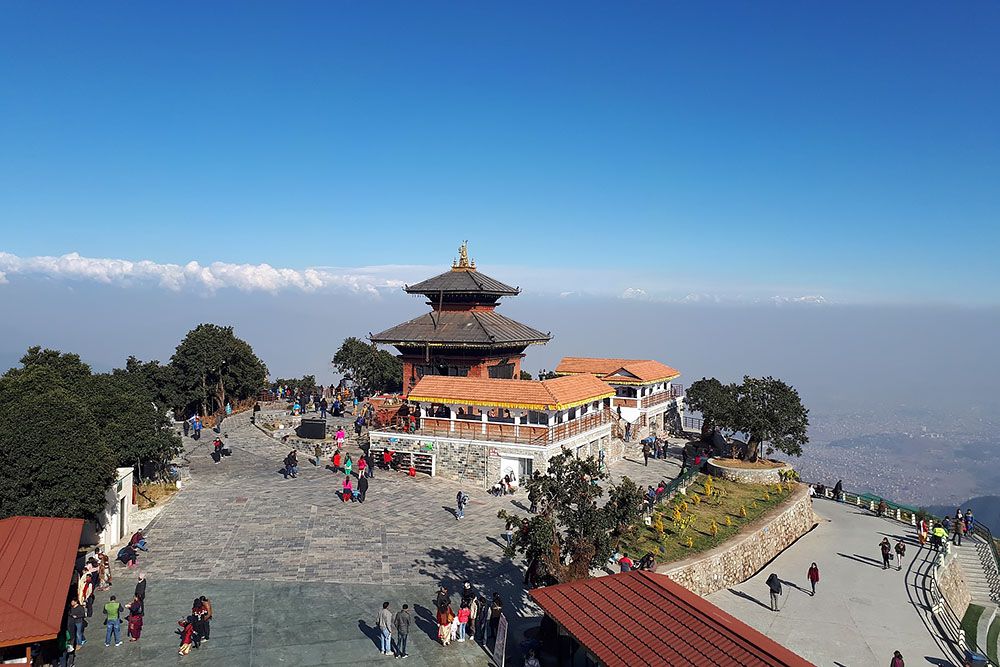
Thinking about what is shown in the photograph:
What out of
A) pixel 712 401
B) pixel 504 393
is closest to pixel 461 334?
pixel 504 393

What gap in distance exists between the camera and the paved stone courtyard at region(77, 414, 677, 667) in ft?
53.3

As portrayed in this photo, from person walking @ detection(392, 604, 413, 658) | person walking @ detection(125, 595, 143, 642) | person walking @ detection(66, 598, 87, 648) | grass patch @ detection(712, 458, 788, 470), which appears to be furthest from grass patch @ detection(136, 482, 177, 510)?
grass patch @ detection(712, 458, 788, 470)

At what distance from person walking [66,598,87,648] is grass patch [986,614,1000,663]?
2970 cm

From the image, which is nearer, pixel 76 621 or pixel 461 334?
pixel 76 621

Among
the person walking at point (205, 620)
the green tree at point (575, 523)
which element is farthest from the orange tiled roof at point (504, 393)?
the person walking at point (205, 620)

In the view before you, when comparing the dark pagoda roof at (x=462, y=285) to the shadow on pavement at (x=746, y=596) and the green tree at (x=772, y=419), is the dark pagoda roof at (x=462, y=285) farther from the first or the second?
the shadow on pavement at (x=746, y=596)

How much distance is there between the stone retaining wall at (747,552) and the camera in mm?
25000

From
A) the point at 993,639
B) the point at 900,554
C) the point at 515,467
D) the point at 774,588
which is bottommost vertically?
the point at 993,639

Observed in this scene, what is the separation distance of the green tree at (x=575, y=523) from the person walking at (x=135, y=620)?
9043mm

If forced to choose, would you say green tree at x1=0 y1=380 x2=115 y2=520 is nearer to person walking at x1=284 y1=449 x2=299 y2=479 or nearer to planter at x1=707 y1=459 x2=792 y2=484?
person walking at x1=284 y1=449 x2=299 y2=479

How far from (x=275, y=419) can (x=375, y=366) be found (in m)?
14.9

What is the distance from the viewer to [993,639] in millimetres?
27781

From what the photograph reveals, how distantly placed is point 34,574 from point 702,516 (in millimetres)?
25054

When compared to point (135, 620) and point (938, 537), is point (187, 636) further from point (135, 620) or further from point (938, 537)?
point (938, 537)
